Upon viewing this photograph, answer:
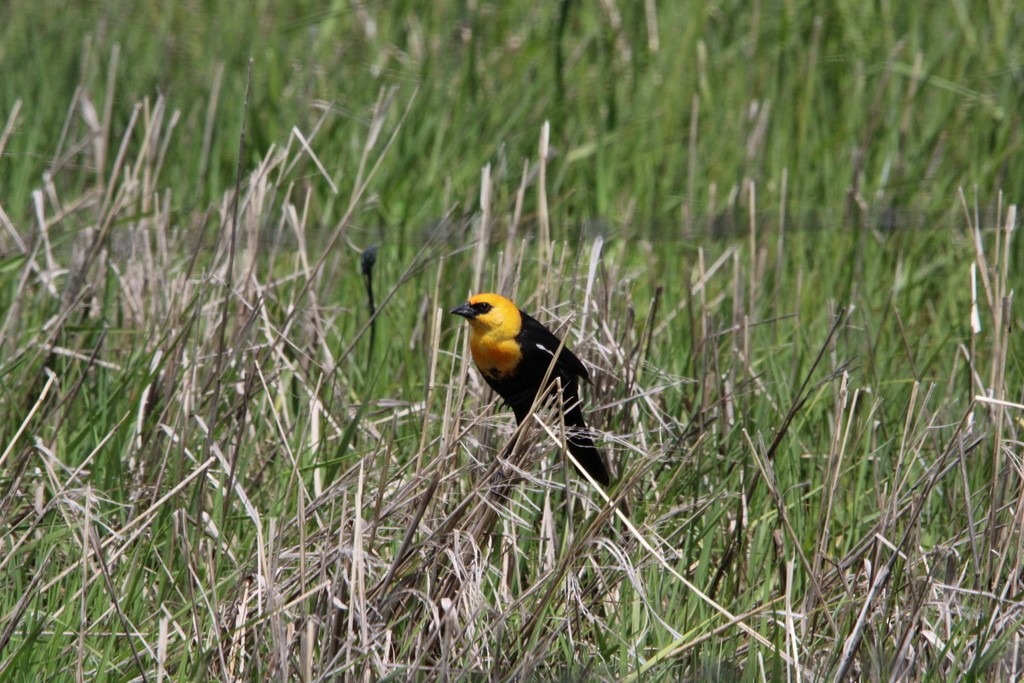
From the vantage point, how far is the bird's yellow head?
281cm

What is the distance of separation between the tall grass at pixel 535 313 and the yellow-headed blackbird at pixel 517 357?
122mm

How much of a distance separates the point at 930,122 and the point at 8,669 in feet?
13.7

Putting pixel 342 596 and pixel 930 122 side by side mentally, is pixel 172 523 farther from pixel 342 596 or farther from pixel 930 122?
pixel 930 122

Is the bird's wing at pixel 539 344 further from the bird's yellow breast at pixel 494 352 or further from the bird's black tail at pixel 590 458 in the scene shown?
the bird's black tail at pixel 590 458

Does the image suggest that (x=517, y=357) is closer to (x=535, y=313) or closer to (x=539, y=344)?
(x=539, y=344)

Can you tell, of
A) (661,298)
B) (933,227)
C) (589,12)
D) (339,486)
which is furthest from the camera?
(589,12)

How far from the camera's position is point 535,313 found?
10.2 feet

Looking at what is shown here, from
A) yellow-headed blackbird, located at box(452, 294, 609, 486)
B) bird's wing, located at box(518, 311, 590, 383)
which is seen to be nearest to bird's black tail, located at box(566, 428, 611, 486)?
yellow-headed blackbird, located at box(452, 294, 609, 486)

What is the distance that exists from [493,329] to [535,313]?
321 millimetres

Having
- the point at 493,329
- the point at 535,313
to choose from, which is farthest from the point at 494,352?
the point at 535,313

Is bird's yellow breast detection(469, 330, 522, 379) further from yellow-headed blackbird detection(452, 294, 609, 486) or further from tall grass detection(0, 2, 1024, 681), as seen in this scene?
tall grass detection(0, 2, 1024, 681)

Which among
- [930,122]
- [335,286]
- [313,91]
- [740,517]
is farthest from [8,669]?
[930,122]

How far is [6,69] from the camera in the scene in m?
4.97

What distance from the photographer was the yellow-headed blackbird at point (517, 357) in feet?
9.18
